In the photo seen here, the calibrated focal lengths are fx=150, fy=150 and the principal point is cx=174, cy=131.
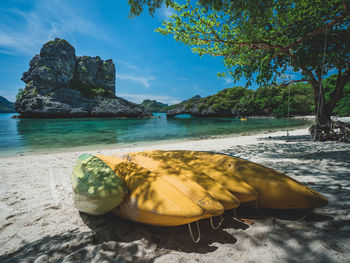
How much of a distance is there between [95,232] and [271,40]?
10034mm

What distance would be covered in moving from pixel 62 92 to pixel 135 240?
302 feet

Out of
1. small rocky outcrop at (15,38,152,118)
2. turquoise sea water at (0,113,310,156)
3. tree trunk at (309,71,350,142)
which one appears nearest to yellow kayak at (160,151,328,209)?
tree trunk at (309,71,350,142)

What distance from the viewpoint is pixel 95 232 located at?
7.55 feet

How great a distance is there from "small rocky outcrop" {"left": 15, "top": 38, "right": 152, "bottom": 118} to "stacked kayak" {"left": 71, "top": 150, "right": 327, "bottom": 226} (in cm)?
8291

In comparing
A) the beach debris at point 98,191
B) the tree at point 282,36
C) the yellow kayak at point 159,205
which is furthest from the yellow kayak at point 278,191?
the tree at point 282,36

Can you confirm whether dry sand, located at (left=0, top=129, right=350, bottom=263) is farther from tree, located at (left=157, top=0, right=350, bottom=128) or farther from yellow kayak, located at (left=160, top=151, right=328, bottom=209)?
tree, located at (left=157, top=0, right=350, bottom=128)

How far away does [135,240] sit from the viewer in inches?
81.8

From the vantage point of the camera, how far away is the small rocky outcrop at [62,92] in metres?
68.4

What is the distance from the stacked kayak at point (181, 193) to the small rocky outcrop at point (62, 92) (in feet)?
272

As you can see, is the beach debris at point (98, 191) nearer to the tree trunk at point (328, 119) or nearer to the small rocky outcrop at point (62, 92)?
the tree trunk at point (328, 119)

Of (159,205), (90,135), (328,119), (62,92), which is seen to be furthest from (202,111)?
(159,205)

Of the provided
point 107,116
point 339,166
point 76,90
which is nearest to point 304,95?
point 339,166

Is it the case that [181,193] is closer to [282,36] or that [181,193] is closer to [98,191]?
[98,191]

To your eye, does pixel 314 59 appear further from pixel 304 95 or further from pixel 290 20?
pixel 304 95
